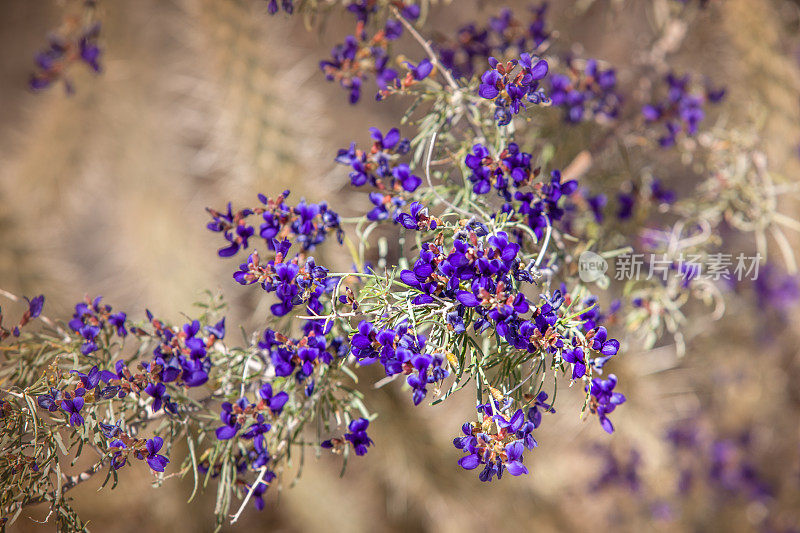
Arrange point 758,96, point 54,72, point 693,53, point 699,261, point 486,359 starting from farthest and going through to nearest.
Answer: point 693,53
point 758,96
point 54,72
point 699,261
point 486,359

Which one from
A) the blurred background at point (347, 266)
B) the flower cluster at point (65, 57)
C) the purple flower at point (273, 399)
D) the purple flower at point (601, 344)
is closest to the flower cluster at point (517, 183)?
the purple flower at point (601, 344)

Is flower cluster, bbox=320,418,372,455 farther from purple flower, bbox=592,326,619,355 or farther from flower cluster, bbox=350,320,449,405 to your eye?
purple flower, bbox=592,326,619,355

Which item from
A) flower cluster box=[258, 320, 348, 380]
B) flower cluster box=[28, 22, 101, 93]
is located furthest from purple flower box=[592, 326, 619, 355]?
flower cluster box=[28, 22, 101, 93]

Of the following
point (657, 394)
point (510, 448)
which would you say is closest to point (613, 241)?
point (510, 448)

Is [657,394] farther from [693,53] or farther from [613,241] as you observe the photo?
[693,53]

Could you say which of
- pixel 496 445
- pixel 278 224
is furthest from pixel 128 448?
pixel 496 445
